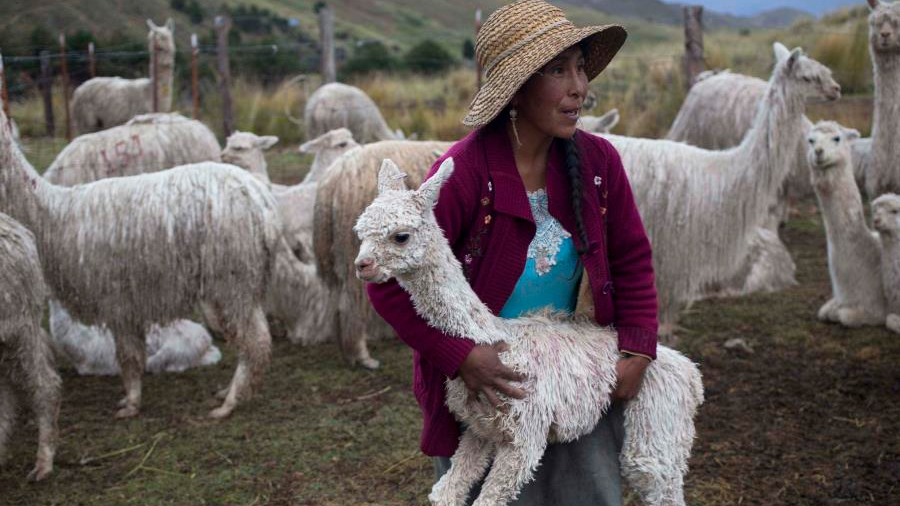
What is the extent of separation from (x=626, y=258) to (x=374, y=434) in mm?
2453

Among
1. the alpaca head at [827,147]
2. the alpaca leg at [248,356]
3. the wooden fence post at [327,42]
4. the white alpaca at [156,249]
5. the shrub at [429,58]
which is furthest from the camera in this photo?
the shrub at [429,58]

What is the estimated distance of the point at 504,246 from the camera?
2158 mm

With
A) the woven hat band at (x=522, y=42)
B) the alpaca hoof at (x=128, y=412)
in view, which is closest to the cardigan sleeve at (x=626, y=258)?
the woven hat band at (x=522, y=42)

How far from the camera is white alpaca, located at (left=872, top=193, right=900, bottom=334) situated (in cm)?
511

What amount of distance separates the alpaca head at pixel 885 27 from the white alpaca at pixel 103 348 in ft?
15.2

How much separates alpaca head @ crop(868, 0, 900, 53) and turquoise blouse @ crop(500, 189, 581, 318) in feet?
11.9

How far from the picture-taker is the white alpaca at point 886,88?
4918 mm

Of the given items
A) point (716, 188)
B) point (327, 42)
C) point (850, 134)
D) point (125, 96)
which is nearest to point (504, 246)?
point (716, 188)

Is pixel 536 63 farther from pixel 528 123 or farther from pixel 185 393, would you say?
pixel 185 393

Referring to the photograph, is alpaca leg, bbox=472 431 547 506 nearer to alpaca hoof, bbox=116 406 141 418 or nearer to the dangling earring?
the dangling earring

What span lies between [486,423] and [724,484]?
202 centimetres

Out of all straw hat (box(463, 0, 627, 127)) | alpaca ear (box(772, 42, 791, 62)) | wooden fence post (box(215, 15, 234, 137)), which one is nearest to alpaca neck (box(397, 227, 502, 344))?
straw hat (box(463, 0, 627, 127))

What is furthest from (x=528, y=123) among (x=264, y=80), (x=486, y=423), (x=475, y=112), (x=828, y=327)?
(x=264, y=80)

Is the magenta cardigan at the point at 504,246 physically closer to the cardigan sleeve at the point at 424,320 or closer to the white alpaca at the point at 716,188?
the cardigan sleeve at the point at 424,320
